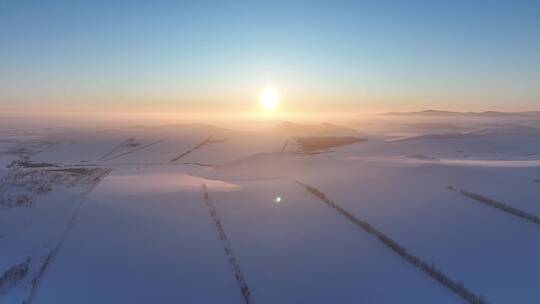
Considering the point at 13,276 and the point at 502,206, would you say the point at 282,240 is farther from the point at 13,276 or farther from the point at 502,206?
the point at 502,206

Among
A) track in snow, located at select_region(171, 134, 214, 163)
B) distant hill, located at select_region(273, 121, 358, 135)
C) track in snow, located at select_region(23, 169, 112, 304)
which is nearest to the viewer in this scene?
track in snow, located at select_region(23, 169, 112, 304)

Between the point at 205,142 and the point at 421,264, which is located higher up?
the point at 421,264

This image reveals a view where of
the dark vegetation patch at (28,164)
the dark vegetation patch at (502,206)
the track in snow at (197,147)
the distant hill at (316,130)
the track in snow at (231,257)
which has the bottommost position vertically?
the dark vegetation patch at (28,164)

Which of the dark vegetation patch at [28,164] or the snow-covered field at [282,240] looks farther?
the dark vegetation patch at [28,164]

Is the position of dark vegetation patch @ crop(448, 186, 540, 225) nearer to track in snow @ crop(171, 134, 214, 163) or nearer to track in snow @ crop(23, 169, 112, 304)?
track in snow @ crop(23, 169, 112, 304)

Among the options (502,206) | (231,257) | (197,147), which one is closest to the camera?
(231,257)

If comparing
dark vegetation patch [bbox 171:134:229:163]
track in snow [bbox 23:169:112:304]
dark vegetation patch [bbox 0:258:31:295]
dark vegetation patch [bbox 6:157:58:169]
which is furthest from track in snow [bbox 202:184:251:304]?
dark vegetation patch [bbox 6:157:58:169]

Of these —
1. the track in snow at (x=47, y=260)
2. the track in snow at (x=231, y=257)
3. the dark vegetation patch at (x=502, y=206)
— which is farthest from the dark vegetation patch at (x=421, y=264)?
the track in snow at (x=47, y=260)

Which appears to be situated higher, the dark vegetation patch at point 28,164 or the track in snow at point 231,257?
the track in snow at point 231,257

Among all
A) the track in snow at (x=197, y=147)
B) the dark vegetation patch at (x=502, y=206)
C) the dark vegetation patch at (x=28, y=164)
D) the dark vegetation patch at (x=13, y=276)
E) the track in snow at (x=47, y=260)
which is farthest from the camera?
the track in snow at (x=197, y=147)

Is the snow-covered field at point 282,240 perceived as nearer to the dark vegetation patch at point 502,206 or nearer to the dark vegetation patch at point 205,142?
the dark vegetation patch at point 502,206

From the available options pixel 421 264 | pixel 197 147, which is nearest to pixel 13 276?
pixel 421 264

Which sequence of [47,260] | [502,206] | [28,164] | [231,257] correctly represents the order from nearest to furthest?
[47,260], [231,257], [502,206], [28,164]
